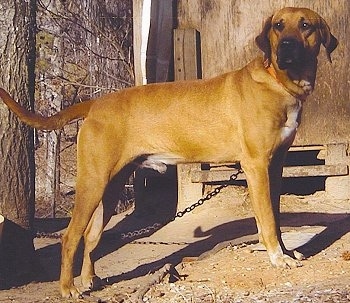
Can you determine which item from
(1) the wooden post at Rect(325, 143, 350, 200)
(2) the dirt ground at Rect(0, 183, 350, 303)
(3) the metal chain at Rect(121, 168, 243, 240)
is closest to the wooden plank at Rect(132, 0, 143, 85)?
(3) the metal chain at Rect(121, 168, 243, 240)

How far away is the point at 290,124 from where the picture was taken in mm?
5859

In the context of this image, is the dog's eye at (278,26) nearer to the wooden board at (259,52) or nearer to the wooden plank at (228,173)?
the wooden board at (259,52)

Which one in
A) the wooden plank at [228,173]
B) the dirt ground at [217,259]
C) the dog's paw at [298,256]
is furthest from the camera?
the wooden plank at [228,173]

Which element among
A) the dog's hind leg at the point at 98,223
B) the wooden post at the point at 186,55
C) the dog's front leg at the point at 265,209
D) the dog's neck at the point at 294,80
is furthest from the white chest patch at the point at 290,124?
the wooden post at the point at 186,55

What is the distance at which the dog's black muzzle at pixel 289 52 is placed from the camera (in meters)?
5.70

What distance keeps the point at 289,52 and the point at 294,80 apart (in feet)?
0.92

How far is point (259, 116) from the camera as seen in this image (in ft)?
19.2

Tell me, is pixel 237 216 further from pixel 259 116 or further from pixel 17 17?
pixel 17 17

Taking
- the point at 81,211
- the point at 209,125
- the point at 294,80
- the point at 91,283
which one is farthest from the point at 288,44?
the point at 91,283

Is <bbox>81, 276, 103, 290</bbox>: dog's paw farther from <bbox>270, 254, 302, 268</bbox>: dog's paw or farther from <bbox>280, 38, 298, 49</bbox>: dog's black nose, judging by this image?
<bbox>280, 38, 298, 49</bbox>: dog's black nose

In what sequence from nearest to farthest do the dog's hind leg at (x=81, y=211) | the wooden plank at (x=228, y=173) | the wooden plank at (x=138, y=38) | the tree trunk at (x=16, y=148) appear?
the dog's hind leg at (x=81, y=211) → the tree trunk at (x=16, y=148) → the wooden plank at (x=228, y=173) → the wooden plank at (x=138, y=38)

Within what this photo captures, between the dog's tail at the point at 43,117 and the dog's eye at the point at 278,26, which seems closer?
the dog's tail at the point at 43,117

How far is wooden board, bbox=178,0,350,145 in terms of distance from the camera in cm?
829

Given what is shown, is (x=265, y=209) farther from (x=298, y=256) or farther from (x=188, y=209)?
(x=188, y=209)
